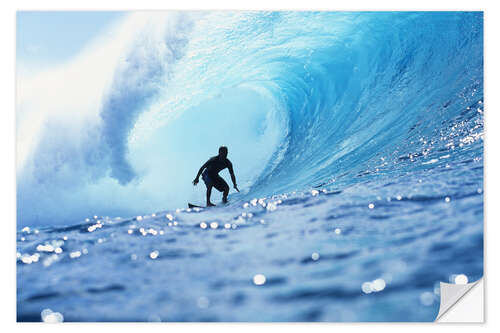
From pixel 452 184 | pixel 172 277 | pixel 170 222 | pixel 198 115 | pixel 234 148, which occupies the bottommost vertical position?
pixel 172 277

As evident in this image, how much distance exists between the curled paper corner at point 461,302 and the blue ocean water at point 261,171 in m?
0.08

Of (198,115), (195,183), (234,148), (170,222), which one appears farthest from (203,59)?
(170,222)

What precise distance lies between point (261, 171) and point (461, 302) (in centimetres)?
195

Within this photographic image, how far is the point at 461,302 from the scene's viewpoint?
7.54 ft

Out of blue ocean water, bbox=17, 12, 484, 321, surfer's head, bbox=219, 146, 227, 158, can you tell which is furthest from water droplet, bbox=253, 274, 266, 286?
surfer's head, bbox=219, 146, 227, 158

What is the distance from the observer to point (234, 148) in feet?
10.6

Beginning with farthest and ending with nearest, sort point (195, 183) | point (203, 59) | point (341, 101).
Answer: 1. point (341, 101)
2. point (203, 59)
3. point (195, 183)

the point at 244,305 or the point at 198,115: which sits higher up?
the point at 198,115
